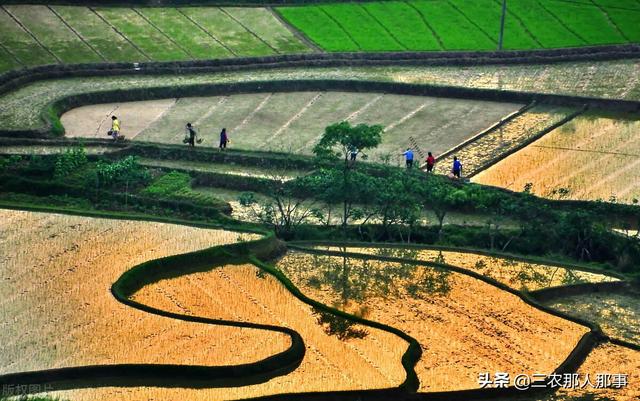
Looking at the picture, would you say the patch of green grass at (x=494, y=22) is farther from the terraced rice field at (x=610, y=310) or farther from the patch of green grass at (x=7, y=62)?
the terraced rice field at (x=610, y=310)

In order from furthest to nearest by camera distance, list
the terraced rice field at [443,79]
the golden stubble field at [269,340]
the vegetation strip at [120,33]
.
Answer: the vegetation strip at [120,33] → the terraced rice field at [443,79] → the golden stubble field at [269,340]

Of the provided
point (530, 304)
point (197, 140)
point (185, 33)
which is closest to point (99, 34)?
point (185, 33)

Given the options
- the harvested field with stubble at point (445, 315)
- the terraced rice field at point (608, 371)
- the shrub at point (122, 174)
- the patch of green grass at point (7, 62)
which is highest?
the patch of green grass at point (7, 62)

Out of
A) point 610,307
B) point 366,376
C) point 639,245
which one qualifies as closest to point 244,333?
point 366,376

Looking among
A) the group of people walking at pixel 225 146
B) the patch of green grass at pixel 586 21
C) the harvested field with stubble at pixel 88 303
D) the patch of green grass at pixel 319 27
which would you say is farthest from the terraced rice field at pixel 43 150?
the patch of green grass at pixel 586 21

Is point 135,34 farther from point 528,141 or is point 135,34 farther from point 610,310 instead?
point 610,310
